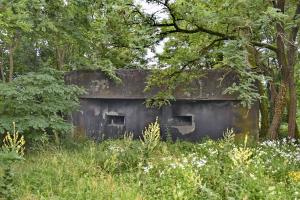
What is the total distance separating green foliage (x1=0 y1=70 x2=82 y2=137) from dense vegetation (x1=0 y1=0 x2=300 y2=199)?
2 centimetres

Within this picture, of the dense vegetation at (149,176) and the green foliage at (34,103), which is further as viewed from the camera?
the green foliage at (34,103)

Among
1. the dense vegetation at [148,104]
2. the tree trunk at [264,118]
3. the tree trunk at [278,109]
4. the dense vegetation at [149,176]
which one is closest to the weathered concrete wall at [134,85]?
the dense vegetation at [148,104]

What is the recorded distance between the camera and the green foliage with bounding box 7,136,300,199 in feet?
21.4

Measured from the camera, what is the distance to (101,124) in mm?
13922

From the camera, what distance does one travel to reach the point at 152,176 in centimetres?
777

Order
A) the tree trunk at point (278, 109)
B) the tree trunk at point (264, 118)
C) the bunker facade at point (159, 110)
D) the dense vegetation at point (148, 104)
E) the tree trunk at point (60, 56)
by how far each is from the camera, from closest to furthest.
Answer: the dense vegetation at point (148, 104), the tree trunk at point (278, 109), the bunker facade at point (159, 110), the tree trunk at point (264, 118), the tree trunk at point (60, 56)

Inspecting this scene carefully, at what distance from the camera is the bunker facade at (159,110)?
13.4m

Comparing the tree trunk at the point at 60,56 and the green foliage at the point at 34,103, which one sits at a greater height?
the tree trunk at the point at 60,56

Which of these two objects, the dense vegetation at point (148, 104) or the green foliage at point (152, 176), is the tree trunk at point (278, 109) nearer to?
the dense vegetation at point (148, 104)

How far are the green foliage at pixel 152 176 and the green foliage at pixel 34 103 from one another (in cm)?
75

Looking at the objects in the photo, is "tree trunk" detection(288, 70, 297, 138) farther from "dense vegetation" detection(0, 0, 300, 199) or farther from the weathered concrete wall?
the weathered concrete wall

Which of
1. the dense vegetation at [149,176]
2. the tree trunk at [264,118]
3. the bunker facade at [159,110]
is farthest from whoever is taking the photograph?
the tree trunk at [264,118]

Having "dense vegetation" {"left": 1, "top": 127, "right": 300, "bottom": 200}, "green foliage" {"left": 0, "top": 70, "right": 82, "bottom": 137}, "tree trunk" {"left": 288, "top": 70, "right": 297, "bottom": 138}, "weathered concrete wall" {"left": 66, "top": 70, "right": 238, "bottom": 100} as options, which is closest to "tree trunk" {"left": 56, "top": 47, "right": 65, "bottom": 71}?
"weathered concrete wall" {"left": 66, "top": 70, "right": 238, "bottom": 100}

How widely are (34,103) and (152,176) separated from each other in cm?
357
